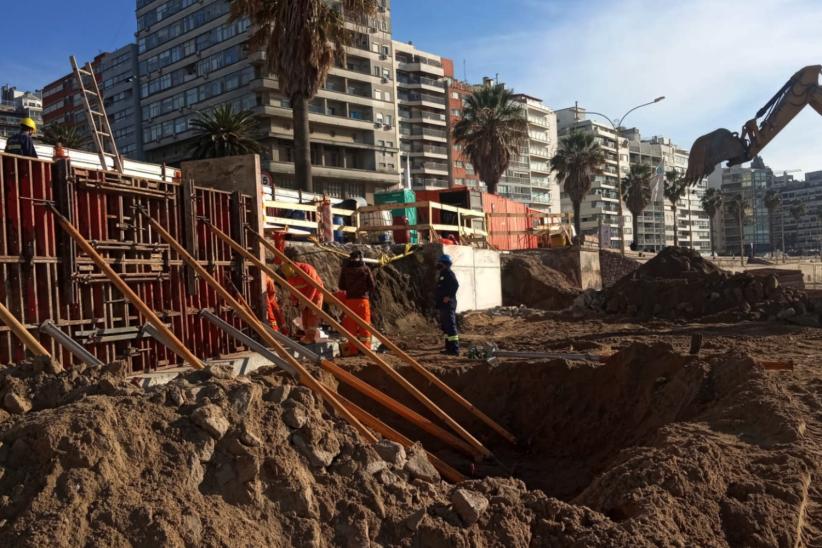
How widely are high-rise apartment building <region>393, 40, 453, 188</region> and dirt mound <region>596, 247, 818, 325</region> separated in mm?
50773

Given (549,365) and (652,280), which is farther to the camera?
(652,280)

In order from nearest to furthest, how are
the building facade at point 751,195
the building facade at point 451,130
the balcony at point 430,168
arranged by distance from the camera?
the balcony at point 430,168 < the building facade at point 451,130 < the building facade at point 751,195

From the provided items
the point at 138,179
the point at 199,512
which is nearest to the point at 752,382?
the point at 199,512

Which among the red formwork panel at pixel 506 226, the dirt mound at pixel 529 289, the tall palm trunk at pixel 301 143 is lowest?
the dirt mound at pixel 529 289

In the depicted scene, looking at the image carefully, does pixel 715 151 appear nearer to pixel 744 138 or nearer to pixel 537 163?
pixel 744 138

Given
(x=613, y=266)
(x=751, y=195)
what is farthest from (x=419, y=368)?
(x=751, y=195)

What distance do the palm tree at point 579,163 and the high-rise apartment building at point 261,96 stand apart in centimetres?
1430

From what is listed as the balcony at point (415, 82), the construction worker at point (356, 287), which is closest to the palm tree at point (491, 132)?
the balcony at point (415, 82)

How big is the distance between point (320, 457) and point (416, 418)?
3011mm

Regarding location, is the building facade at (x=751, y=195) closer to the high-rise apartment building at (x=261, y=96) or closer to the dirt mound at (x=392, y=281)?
the high-rise apartment building at (x=261, y=96)

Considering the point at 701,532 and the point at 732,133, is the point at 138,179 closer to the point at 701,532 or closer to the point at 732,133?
the point at 701,532

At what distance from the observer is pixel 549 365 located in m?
9.82

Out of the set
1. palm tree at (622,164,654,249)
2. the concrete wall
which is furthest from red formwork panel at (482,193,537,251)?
palm tree at (622,164,654,249)

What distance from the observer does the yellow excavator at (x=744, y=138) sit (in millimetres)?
16547
